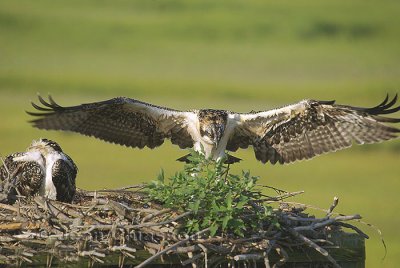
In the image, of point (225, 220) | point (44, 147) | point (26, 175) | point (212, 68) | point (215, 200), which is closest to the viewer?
point (225, 220)

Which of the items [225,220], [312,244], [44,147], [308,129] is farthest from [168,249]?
[308,129]

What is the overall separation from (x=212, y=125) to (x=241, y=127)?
1.72 feet

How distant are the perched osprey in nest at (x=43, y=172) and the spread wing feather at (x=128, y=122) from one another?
955 mm

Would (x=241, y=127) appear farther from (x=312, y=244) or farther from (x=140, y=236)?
(x=140, y=236)

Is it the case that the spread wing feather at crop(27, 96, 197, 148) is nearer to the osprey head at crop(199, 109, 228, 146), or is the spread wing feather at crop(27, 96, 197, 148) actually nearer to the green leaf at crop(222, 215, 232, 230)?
the osprey head at crop(199, 109, 228, 146)

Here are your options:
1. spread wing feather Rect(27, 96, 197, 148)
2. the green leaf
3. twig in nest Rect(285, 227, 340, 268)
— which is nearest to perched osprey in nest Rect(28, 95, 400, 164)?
spread wing feather Rect(27, 96, 197, 148)

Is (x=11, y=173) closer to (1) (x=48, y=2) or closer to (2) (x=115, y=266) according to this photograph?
(2) (x=115, y=266)

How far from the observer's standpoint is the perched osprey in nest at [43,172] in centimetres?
845

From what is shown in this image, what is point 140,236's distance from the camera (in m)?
6.91

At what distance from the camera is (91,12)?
46.5 metres

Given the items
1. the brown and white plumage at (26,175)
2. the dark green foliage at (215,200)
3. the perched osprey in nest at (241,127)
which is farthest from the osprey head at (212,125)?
the dark green foliage at (215,200)

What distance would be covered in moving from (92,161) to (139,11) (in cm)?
2694

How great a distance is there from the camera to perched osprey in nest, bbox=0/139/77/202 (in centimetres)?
845

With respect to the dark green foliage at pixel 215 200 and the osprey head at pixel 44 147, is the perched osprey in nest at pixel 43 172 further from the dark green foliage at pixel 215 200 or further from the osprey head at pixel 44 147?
the dark green foliage at pixel 215 200
